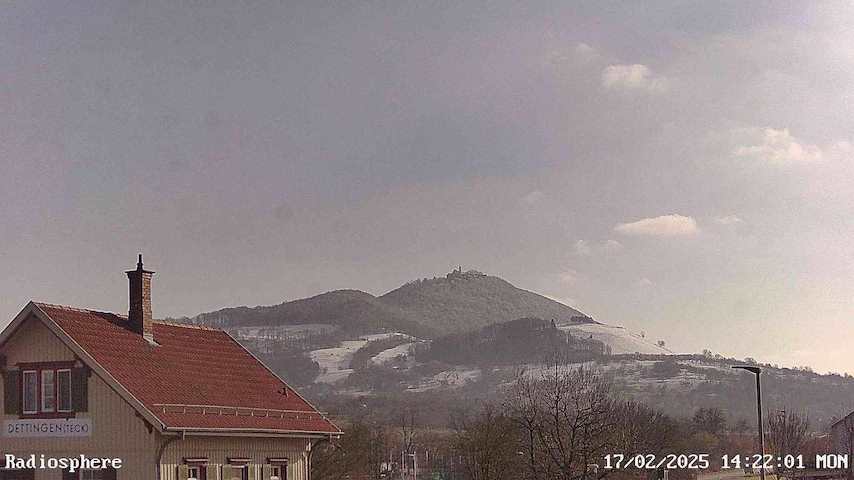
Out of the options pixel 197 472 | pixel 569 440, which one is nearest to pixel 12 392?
pixel 197 472

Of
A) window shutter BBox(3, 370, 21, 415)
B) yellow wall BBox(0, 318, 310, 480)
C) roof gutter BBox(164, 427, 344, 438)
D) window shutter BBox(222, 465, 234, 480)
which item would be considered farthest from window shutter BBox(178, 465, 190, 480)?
window shutter BBox(3, 370, 21, 415)

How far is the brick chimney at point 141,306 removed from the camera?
4200 centimetres

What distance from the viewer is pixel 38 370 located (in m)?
39.0

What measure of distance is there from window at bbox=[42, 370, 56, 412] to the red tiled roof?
68.9 inches

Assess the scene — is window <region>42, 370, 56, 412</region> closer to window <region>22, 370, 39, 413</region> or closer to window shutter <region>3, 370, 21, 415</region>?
window <region>22, 370, 39, 413</region>

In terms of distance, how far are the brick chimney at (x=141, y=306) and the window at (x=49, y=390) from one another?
3947 mm

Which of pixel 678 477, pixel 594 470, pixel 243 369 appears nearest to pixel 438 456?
pixel 678 477

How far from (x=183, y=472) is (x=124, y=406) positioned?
2.83 metres

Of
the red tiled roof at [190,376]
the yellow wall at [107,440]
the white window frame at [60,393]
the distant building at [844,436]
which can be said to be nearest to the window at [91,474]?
the yellow wall at [107,440]

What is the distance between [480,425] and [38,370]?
30160mm

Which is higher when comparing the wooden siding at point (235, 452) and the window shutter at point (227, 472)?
the wooden siding at point (235, 452)

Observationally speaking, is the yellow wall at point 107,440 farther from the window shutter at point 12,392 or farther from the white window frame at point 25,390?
the white window frame at point 25,390

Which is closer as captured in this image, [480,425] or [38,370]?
[38,370]

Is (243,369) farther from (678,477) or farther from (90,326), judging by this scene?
(678,477)
